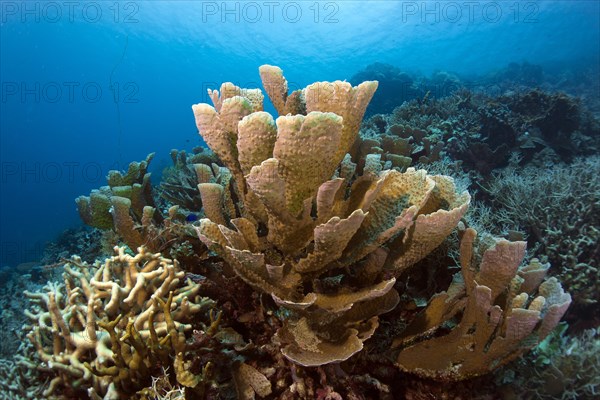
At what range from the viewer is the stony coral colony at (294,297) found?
140 centimetres

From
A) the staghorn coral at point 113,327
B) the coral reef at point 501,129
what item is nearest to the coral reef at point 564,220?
the coral reef at point 501,129

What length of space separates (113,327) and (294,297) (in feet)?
2.58

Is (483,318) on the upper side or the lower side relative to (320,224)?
lower

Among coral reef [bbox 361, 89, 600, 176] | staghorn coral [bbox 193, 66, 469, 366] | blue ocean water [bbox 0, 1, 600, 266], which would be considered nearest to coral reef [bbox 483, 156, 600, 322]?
coral reef [bbox 361, 89, 600, 176]

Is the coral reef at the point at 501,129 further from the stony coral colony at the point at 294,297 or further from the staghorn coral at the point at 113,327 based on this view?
the staghorn coral at the point at 113,327

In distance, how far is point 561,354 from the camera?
2.14 metres

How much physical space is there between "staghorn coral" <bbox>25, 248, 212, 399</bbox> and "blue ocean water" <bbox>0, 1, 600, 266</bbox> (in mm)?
35626

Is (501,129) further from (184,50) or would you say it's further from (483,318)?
(184,50)

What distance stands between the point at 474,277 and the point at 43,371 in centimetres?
219

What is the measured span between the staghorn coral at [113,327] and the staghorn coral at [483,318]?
1.19 meters

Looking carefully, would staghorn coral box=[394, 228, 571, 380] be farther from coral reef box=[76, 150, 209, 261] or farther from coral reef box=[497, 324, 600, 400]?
coral reef box=[76, 150, 209, 261]

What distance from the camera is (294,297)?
1.62 meters

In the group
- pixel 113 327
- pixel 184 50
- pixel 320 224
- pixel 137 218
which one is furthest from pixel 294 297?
pixel 184 50

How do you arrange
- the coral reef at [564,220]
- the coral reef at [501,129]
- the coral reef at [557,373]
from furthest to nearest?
the coral reef at [501,129]
the coral reef at [564,220]
the coral reef at [557,373]
